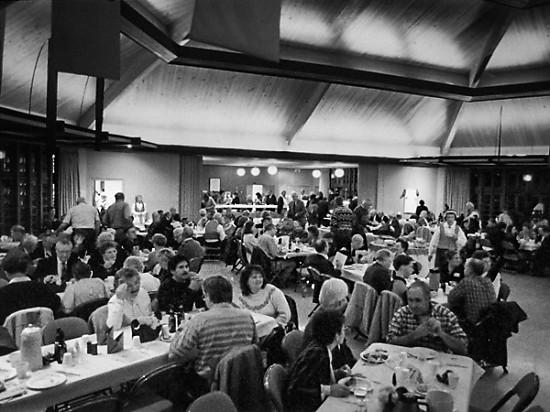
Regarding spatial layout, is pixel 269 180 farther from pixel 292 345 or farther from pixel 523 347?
pixel 292 345

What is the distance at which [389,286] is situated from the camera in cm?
615

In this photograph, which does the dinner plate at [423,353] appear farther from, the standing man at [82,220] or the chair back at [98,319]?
the standing man at [82,220]

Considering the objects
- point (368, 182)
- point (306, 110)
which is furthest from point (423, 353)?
point (368, 182)

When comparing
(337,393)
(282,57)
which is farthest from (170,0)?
(337,393)

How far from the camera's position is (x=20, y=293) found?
4.56 meters

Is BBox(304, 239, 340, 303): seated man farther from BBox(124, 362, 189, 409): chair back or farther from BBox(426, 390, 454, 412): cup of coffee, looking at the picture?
BBox(426, 390, 454, 412): cup of coffee

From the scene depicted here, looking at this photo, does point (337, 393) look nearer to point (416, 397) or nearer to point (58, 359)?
point (416, 397)

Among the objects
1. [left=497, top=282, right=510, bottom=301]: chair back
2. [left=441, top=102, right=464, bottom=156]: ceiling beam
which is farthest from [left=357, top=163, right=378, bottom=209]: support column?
[left=497, top=282, right=510, bottom=301]: chair back

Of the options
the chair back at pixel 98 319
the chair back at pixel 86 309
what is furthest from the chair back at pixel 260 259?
the chair back at pixel 98 319

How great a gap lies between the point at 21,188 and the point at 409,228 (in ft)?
28.0

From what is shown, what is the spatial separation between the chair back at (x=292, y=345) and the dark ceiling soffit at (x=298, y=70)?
520 cm

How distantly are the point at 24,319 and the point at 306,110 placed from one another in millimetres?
10555

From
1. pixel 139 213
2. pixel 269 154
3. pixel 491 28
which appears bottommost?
pixel 139 213

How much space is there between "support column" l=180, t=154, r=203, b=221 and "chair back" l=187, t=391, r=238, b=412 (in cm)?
1177
